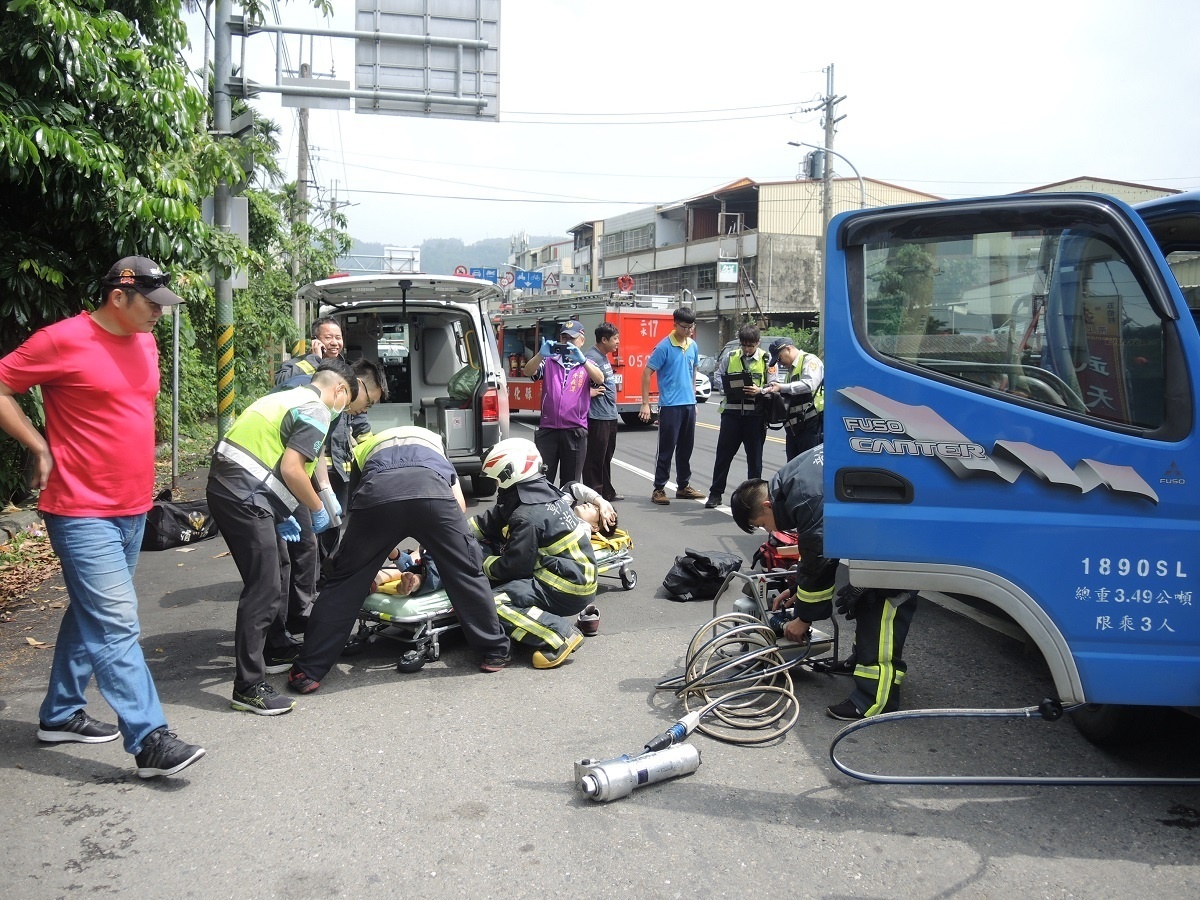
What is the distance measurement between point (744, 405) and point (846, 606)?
17.5 feet

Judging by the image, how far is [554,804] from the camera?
357 cm

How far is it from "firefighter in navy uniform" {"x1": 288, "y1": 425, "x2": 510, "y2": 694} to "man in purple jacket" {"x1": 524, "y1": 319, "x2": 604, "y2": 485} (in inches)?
160

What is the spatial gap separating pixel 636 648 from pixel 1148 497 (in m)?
2.95

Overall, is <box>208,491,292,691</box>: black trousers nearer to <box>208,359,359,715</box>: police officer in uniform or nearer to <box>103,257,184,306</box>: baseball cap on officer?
<box>208,359,359,715</box>: police officer in uniform

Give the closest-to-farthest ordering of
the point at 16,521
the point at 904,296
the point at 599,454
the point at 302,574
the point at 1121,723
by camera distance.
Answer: the point at 904,296, the point at 1121,723, the point at 302,574, the point at 16,521, the point at 599,454

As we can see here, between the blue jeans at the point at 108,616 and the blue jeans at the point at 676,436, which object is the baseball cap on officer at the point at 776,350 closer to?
the blue jeans at the point at 676,436

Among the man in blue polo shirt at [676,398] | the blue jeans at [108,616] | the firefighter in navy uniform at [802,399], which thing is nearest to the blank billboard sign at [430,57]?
the man in blue polo shirt at [676,398]

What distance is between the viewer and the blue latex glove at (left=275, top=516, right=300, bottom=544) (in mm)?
4883

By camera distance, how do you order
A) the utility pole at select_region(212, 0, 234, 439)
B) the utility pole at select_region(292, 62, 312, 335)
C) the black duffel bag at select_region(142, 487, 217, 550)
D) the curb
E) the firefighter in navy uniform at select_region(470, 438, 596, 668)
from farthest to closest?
the utility pole at select_region(292, 62, 312, 335)
the utility pole at select_region(212, 0, 234, 439)
the curb
the black duffel bag at select_region(142, 487, 217, 550)
the firefighter in navy uniform at select_region(470, 438, 596, 668)

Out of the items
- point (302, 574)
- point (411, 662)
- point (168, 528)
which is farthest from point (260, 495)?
point (168, 528)

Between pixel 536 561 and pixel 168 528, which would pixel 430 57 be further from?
pixel 536 561

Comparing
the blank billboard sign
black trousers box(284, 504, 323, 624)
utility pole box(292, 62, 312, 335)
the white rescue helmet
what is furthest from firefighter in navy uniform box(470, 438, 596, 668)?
utility pole box(292, 62, 312, 335)

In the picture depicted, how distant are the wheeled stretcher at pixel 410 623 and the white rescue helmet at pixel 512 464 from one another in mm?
650

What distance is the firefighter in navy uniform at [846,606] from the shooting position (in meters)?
4.23
